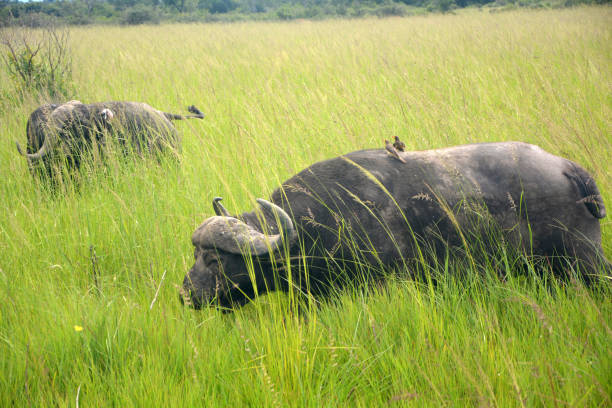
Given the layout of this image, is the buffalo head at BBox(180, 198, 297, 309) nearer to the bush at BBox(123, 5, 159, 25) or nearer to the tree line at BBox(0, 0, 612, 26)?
the tree line at BBox(0, 0, 612, 26)

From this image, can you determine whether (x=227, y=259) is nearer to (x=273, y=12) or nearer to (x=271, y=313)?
(x=271, y=313)

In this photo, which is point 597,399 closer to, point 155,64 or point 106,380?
point 106,380

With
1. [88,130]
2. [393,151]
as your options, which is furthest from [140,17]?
[393,151]

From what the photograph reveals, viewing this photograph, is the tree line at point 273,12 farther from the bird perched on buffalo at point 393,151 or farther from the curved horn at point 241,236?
the curved horn at point 241,236

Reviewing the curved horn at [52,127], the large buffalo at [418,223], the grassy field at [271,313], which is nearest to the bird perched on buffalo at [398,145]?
the large buffalo at [418,223]

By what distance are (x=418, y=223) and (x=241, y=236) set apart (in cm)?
119

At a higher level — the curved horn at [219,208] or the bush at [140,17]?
the bush at [140,17]

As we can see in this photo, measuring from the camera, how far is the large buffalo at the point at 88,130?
495 cm

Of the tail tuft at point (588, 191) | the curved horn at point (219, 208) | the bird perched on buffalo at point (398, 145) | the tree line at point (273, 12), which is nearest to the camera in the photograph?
the tail tuft at point (588, 191)

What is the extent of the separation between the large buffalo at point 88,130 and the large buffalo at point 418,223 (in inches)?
107

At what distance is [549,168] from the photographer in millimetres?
2766

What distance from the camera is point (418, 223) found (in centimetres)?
281

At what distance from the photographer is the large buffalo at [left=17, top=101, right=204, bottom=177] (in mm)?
4945

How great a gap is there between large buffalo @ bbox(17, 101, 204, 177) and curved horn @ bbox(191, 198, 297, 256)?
102 inches
